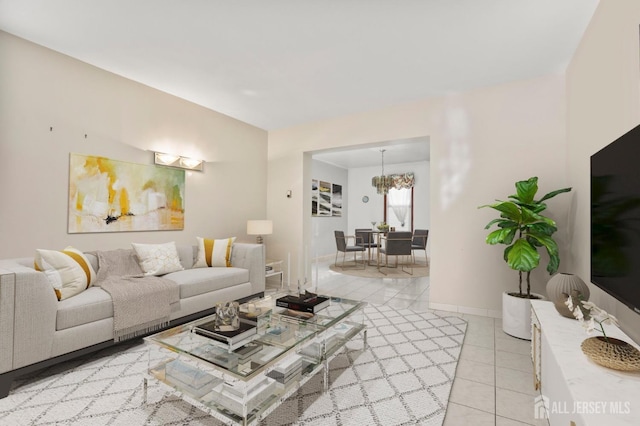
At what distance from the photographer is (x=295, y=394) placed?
77.2 inches

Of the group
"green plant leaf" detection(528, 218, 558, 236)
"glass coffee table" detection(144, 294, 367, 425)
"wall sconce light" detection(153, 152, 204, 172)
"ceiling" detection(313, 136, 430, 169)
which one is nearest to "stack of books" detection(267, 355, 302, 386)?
"glass coffee table" detection(144, 294, 367, 425)

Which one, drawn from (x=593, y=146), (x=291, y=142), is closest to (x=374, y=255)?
(x=291, y=142)

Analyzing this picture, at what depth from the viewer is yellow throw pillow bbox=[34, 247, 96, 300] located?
2369 millimetres

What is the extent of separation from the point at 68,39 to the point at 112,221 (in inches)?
71.4

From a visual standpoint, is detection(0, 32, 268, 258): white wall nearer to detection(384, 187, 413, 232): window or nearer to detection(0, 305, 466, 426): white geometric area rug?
detection(0, 305, 466, 426): white geometric area rug

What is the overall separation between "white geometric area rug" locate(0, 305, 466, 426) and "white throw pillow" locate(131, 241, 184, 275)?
2.61 feet

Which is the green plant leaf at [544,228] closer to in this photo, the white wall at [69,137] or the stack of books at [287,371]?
the stack of books at [287,371]

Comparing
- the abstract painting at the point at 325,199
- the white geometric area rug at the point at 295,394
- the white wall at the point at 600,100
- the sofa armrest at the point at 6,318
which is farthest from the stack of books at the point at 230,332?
the abstract painting at the point at 325,199

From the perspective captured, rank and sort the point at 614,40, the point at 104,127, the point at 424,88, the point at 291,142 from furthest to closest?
the point at 291,142
the point at 424,88
the point at 104,127
the point at 614,40

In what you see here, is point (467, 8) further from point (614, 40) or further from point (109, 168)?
point (109, 168)

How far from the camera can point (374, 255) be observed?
8.75 metres

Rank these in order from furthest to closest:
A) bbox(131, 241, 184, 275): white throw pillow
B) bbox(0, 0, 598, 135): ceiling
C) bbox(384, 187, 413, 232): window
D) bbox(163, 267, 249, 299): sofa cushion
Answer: bbox(384, 187, 413, 232): window, bbox(131, 241, 184, 275): white throw pillow, bbox(163, 267, 249, 299): sofa cushion, bbox(0, 0, 598, 135): ceiling

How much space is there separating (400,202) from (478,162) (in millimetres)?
5304

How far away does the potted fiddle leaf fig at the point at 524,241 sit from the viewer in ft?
9.21
